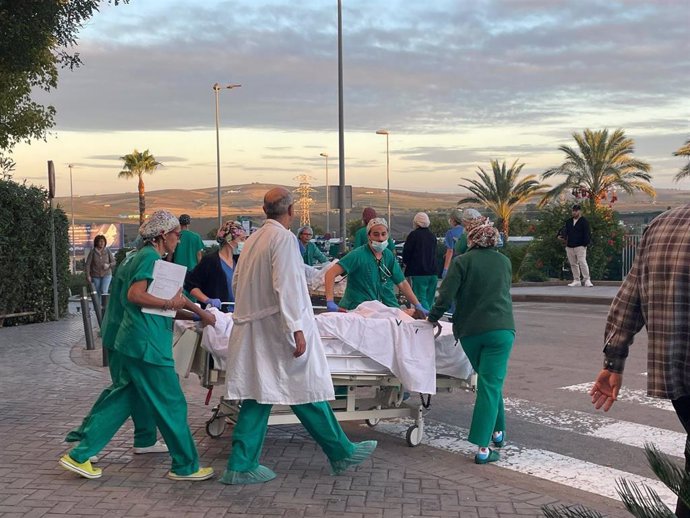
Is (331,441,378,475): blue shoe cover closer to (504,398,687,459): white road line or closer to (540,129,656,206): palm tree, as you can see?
(504,398,687,459): white road line

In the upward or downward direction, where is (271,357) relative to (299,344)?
downward

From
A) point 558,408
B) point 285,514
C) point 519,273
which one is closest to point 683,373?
point 285,514

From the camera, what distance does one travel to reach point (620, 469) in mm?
6215

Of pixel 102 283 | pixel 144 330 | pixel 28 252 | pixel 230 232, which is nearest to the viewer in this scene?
pixel 144 330

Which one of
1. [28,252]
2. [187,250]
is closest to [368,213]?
[187,250]

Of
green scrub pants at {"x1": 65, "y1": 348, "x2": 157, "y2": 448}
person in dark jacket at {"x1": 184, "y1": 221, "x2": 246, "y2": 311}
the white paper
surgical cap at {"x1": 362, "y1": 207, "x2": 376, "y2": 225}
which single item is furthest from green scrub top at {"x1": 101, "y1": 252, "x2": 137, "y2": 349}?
surgical cap at {"x1": 362, "y1": 207, "x2": 376, "y2": 225}

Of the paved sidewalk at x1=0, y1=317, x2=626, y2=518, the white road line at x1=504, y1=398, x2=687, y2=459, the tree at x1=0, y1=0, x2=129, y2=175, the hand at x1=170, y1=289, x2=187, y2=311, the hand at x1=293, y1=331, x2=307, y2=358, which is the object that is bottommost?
the white road line at x1=504, y1=398, x2=687, y2=459

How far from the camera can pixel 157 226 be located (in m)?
5.84

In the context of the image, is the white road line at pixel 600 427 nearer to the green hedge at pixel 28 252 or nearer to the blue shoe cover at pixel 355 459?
the blue shoe cover at pixel 355 459

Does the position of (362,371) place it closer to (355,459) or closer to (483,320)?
(355,459)

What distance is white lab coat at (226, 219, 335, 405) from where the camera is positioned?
221 inches

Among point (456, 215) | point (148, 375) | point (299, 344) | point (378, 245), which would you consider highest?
point (456, 215)

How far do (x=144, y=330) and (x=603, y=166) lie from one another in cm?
4160

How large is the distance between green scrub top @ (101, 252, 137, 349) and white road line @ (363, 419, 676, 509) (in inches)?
98.7
